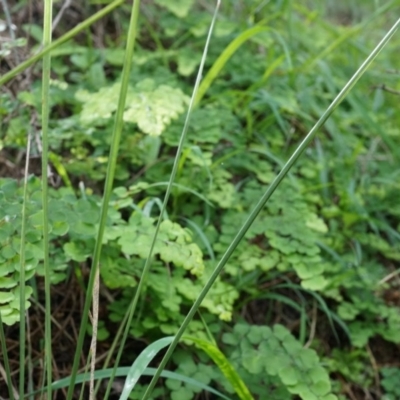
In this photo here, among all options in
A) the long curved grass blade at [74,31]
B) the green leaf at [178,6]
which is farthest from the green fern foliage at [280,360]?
the green leaf at [178,6]

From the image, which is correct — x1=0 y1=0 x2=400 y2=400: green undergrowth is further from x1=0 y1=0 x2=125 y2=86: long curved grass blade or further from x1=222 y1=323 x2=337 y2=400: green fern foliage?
x1=0 y1=0 x2=125 y2=86: long curved grass blade

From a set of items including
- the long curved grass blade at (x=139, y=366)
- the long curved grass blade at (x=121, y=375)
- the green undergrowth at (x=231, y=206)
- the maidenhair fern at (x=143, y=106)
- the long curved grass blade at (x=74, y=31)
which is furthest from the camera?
the maidenhair fern at (x=143, y=106)

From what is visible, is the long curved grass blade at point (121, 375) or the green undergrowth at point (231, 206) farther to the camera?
the green undergrowth at point (231, 206)

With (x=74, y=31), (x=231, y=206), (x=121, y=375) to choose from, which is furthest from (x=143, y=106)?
(x=74, y=31)

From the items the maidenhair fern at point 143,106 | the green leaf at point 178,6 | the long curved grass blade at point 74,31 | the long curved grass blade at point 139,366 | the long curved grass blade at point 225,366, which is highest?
the long curved grass blade at point 74,31

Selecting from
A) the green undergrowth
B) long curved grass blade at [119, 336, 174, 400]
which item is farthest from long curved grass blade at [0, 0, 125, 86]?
long curved grass blade at [119, 336, 174, 400]

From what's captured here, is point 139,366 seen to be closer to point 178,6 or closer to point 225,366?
point 225,366

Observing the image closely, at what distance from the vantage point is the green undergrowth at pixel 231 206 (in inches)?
47.1

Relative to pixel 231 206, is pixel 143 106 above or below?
above

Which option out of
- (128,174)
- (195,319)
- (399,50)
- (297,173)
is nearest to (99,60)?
(128,174)

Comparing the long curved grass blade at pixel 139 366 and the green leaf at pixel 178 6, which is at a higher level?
the green leaf at pixel 178 6

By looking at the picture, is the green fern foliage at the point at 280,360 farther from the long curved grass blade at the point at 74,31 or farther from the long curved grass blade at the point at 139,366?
the long curved grass blade at the point at 74,31

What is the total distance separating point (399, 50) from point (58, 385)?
285cm

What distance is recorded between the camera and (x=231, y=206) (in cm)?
158
